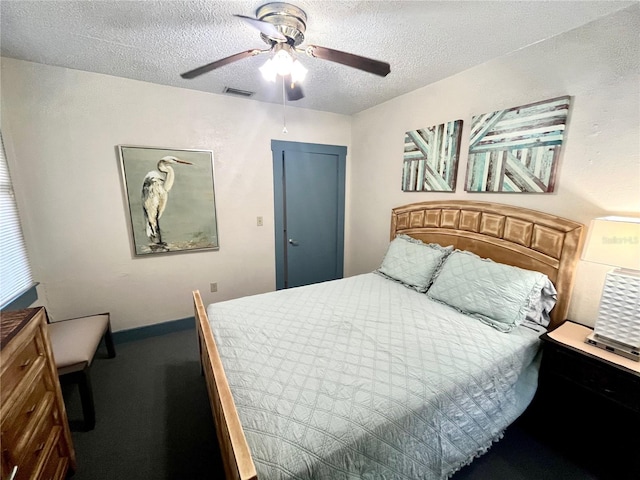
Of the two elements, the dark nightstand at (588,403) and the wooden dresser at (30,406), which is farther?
the dark nightstand at (588,403)

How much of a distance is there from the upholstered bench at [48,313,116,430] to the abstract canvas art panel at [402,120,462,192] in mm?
2982

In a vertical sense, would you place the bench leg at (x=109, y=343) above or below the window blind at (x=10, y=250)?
below

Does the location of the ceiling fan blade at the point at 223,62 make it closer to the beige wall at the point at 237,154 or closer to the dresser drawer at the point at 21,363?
the beige wall at the point at 237,154

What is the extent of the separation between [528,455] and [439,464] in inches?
30.6

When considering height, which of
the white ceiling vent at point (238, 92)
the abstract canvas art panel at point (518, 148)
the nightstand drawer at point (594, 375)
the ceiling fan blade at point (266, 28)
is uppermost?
the white ceiling vent at point (238, 92)

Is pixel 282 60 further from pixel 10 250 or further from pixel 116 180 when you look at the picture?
pixel 10 250

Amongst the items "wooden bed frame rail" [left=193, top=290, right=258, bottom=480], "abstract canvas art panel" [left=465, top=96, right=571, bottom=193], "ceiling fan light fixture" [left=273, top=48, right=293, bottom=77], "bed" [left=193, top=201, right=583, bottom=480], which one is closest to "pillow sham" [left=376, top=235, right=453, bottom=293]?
"bed" [left=193, top=201, right=583, bottom=480]

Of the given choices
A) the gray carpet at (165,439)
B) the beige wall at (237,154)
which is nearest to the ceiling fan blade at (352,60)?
the beige wall at (237,154)

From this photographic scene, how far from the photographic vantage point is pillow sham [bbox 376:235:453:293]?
2270 mm

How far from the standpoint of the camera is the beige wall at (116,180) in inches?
83.1

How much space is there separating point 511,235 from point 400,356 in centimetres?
132

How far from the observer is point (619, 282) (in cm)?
141

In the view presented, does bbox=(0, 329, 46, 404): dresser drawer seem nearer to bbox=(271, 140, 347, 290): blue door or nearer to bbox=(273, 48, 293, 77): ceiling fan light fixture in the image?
bbox=(273, 48, 293, 77): ceiling fan light fixture

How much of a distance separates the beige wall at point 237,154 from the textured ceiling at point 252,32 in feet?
0.61
